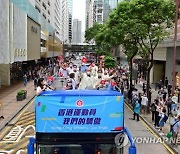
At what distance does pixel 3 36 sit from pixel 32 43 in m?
18.9

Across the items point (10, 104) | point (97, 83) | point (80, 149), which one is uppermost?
point (97, 83)

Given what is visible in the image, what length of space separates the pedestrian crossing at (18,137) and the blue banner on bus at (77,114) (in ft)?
25.5

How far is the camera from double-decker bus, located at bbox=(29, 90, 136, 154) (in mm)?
7633

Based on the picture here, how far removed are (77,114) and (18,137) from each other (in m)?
10.7

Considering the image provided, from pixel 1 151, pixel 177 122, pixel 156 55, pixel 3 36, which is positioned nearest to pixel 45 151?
pixel 1 151

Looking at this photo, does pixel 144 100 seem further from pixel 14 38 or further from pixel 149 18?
pixel 14 38

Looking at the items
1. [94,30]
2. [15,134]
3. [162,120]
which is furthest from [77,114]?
[94,30]

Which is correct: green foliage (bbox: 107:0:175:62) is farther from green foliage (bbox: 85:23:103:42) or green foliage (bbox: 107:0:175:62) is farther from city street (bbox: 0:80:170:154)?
green foliage (bbox: 85:23:103:42)

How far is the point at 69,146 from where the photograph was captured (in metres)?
7.68

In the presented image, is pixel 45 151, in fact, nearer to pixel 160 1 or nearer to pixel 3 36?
pixel 160 1

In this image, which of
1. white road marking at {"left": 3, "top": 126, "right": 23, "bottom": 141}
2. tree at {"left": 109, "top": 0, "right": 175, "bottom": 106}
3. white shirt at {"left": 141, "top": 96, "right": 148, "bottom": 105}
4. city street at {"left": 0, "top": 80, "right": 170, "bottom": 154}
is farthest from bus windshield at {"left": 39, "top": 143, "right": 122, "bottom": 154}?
tree at {"left": 109, "top": 0, "right": 175, "bottom": 106}

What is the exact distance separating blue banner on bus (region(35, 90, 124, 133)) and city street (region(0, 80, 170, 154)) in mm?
3169

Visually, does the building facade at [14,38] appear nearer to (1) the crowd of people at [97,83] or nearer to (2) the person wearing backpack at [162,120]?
(1) the crowd of people at [97,83]

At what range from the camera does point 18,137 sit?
17453mm
